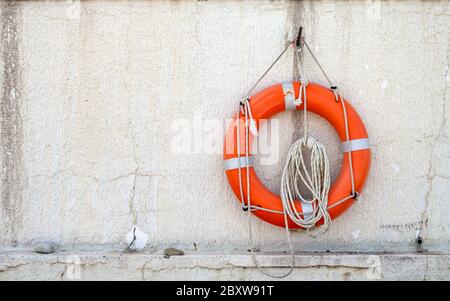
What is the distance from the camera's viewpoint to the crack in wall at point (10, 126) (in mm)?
3041

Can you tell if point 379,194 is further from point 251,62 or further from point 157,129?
point 157,129

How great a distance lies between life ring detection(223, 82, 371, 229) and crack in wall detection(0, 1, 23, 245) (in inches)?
44.8

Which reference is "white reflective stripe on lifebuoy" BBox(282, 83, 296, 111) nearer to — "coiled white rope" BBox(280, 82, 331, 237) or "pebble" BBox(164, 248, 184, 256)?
"coiled white rope" BBox(280, 82, 331, 237)

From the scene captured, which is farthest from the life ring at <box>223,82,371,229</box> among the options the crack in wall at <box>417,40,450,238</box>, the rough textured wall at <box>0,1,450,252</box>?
the crack in wall at <box>417,40,450,238</box>

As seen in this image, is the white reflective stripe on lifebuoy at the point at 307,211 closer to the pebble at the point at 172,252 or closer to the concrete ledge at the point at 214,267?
the concrete ledge at the point at 214,267

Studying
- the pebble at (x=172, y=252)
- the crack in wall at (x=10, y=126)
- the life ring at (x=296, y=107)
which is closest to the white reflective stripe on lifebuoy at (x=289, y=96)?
the life ring at (x=296, y=107)

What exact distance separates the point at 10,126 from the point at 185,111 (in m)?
0.94

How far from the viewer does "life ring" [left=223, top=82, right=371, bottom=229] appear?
2898 millimetres

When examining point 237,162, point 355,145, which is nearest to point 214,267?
point 237,162

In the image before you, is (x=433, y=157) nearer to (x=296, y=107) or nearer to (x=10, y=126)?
(x=296, y=107)

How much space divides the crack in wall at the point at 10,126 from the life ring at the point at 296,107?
1.14 m

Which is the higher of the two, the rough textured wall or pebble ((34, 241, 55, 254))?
the rough textured wall

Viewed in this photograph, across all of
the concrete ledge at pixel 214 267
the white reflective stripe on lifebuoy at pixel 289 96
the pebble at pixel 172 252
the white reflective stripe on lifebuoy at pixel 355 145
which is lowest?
the concrete ledge at pixel 214 267

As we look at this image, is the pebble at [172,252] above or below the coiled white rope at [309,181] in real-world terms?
below
